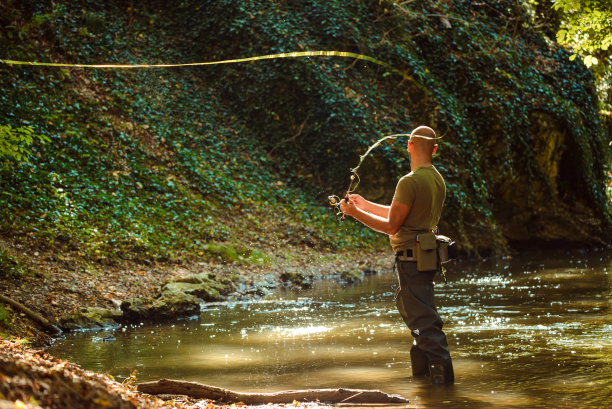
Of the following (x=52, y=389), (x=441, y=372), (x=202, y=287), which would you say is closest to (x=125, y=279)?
(x=202, y=287)

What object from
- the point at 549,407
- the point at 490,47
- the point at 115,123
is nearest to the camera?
the point at 549,407

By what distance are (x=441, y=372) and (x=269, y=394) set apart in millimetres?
1521

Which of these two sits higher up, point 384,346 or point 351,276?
point 351,276

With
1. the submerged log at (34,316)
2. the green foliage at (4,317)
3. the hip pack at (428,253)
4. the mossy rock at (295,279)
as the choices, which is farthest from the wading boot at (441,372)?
the mossy rock at (295,279)

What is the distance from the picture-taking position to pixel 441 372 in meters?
5.40

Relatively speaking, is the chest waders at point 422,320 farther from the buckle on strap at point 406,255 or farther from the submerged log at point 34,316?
the submerged log at point 34,316

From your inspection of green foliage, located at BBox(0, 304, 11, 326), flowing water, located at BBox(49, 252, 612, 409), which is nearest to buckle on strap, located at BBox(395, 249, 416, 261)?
flowing water, located at BBox(49, 252, 612, 409)

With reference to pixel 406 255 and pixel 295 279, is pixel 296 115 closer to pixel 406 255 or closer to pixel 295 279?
pixel 295 279

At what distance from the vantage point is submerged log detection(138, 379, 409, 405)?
476cm

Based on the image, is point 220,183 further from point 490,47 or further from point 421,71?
point 490,47

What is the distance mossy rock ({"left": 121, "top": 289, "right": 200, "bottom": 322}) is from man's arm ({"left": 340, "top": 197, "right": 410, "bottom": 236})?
17.4 feet

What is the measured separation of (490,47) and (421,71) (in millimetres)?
3292

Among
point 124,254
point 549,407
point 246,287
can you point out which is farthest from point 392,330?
point 124,254

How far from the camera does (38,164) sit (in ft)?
44.3
